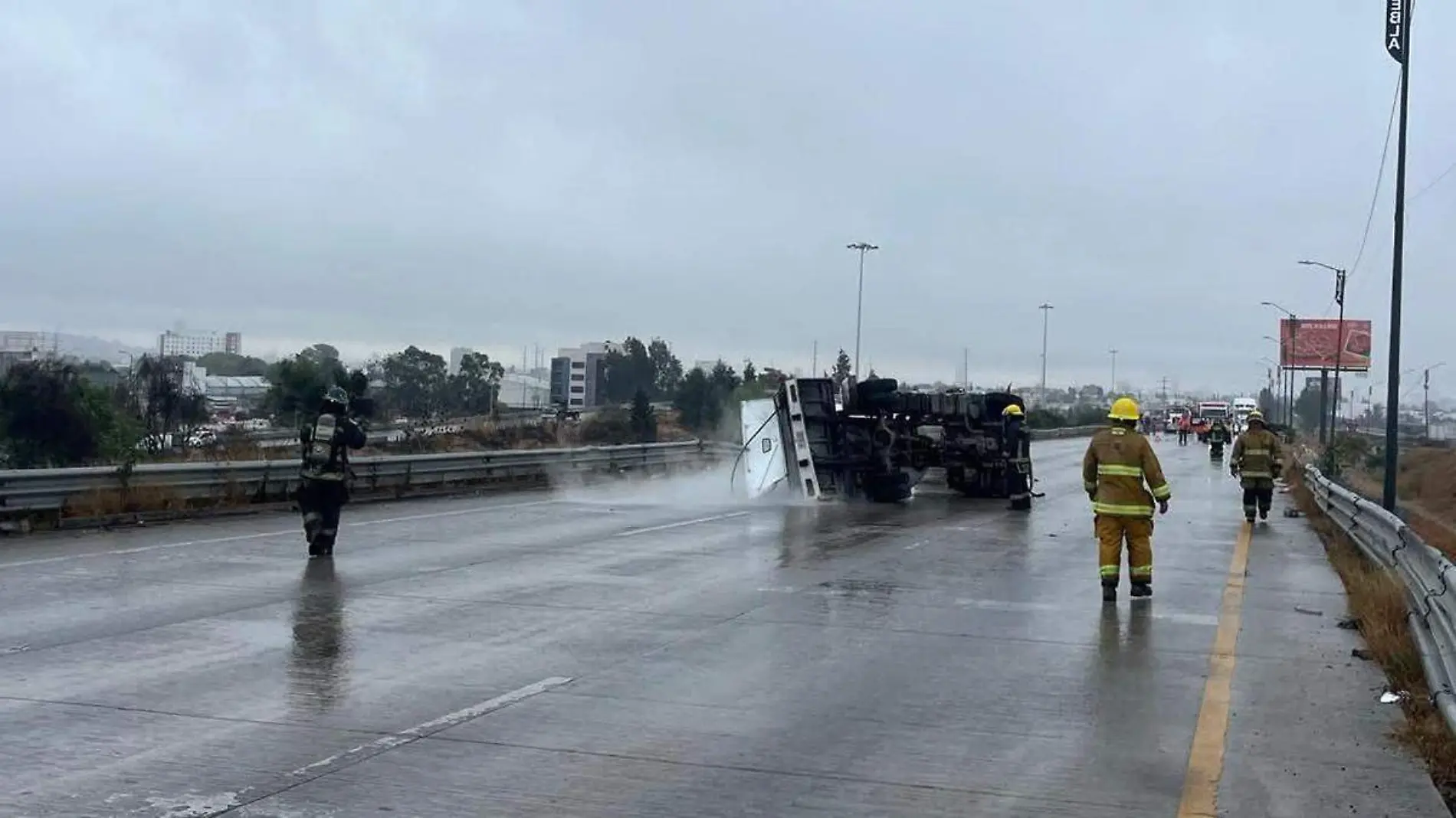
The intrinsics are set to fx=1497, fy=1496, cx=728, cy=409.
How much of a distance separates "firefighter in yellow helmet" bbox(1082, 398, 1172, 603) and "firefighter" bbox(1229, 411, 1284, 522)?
10095mm

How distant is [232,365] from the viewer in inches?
2371

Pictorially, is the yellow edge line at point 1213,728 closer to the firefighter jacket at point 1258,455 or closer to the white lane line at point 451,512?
the firefighter jacket at point 1258,455

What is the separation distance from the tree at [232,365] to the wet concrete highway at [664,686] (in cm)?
3590

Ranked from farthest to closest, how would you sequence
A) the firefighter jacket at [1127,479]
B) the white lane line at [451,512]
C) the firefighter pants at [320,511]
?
the white lane line at [451,512] < the firefighter pants at [320,511] < the firefighter jacket at [1127,479]

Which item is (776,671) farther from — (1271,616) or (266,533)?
(266,533)

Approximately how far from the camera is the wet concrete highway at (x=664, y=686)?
6.44 metres

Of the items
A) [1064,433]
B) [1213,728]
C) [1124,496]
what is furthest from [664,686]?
[1064,433]

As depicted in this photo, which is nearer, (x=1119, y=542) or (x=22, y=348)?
(x=1119, y=542)

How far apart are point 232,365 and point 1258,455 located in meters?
47.2

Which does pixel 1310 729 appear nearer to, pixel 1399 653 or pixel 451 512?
pixel 1399 653

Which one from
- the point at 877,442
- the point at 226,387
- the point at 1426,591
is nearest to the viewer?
the point at 1426,591

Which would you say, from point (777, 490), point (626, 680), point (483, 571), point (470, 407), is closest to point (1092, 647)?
point (626, 680)

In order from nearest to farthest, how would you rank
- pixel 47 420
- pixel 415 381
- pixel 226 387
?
pixel 47 420, pixel 226 387, pixel 415 381

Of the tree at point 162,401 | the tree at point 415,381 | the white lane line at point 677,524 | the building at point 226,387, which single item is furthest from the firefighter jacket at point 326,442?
the tree at point 415,381
